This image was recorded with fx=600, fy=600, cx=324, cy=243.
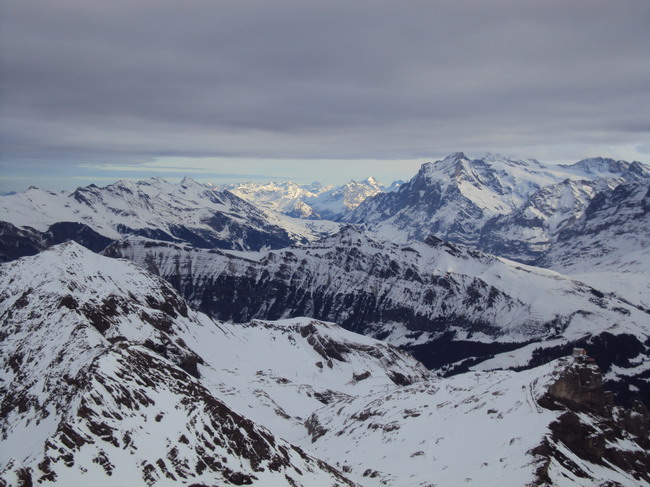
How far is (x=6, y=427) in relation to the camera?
12300 centimetres

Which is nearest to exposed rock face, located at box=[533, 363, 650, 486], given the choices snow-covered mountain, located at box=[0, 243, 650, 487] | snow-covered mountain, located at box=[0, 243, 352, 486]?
snow-covered mountain, located at box=[0, 243, 650, 487]

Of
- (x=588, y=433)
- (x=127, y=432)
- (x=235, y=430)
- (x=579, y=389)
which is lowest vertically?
(x=588, y=433)

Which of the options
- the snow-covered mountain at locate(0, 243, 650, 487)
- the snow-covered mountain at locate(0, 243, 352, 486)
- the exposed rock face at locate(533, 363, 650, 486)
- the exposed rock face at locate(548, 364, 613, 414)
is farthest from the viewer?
the exposed rock face at locate(548, 364, 613, 414)

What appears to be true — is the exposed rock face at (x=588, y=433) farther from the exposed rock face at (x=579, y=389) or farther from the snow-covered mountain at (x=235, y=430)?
the snow-covered mountain at (x=235, y=430)

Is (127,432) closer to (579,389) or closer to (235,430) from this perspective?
(235,430)

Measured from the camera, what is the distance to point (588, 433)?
13900 cm

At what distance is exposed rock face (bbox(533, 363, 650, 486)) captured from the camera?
129 metres

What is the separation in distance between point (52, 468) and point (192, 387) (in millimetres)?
36490

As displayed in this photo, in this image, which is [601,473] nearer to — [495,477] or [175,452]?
[495,477]

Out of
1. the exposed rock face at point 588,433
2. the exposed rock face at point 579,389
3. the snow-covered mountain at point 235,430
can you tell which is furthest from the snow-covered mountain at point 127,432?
the exposed rock face at point 579,389

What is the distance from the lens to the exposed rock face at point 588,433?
129125 mm

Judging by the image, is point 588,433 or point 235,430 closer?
point 235,430

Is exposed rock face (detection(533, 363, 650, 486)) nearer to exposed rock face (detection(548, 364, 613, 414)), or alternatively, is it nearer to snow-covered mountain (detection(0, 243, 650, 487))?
exposed rock face (detection(548, 364, 613, 414))

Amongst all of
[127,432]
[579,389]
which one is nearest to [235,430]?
[127,432]
